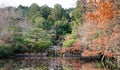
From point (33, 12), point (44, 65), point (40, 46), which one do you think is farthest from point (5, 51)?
point (33, 12)

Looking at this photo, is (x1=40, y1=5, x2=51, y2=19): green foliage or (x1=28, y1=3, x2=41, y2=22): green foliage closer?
(x1=28, y1=3, x2=41, y2=22): green foliage

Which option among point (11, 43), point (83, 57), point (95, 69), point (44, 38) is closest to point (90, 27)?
point (95, 69)

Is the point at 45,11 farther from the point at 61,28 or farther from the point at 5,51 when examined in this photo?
the point at 5,51

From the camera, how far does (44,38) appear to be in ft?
103

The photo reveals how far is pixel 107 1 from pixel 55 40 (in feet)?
93.1

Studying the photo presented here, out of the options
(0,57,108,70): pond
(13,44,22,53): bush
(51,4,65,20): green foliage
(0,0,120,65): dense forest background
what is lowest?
(0,57,108,70): pond

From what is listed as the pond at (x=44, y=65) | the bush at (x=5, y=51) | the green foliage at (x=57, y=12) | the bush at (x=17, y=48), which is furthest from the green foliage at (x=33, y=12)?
the pond at (x=44, y=65)

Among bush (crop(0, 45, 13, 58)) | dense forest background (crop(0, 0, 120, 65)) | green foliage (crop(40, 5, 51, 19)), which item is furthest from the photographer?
green foliage (crop(40, 5, 51, 19))

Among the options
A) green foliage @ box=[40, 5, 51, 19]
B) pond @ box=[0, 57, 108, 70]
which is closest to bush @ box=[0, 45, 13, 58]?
pond @ box=[0, 57, 108, 70]

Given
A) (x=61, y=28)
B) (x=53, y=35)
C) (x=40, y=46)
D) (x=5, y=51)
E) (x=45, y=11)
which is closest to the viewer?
(x=5, y=51)

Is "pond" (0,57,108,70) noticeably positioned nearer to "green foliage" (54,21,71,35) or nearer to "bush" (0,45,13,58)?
"bush" (0,45,13,58)

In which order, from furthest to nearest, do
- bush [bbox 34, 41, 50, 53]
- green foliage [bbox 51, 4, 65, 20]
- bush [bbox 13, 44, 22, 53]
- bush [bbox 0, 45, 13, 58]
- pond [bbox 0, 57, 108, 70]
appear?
green foliage [bbox 51, 4, 65, 20] → bush [bbox 34, 41, 50, 53] → bush [bbox 13, 44, 22, 53] → bush [bbox 0, 45, 13, 58] → pond [bbox 0, 57, 108, 70]

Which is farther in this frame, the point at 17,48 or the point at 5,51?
the point at 17,48

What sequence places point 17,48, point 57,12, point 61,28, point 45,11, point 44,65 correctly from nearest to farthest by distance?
point 44,65, point 17,48, point 61,28, point 57,12, point 45,11
